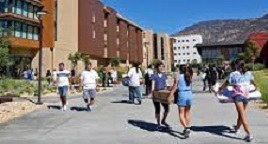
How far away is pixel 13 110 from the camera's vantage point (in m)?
18.0

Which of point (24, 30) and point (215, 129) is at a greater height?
point (24, 30)

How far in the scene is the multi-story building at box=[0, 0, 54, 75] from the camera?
187 ft

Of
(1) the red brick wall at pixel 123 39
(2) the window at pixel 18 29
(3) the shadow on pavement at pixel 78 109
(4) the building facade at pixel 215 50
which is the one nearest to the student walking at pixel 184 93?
(3) the shadow on pavement at pixel 78 109

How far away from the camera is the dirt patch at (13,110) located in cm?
1600

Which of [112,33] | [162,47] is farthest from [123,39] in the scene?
[162,47]

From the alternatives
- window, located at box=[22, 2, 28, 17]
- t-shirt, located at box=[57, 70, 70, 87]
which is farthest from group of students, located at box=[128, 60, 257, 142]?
window, located at box=[22, 2, 28, 17]

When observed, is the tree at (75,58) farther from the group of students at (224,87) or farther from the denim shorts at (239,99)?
the denim shorts at (239,99)

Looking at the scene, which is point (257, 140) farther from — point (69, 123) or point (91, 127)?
point (69, 123)

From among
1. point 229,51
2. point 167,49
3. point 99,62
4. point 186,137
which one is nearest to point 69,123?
point 186,137

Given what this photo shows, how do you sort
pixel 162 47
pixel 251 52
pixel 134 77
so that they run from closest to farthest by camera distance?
pixel 134 77, pixel 251 52, pixel 162 47

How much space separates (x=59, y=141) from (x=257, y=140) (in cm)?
401

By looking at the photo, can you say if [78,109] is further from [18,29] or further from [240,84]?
[18,29]

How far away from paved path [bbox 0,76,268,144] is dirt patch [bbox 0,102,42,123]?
508mm

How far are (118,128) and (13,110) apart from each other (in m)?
6.29
